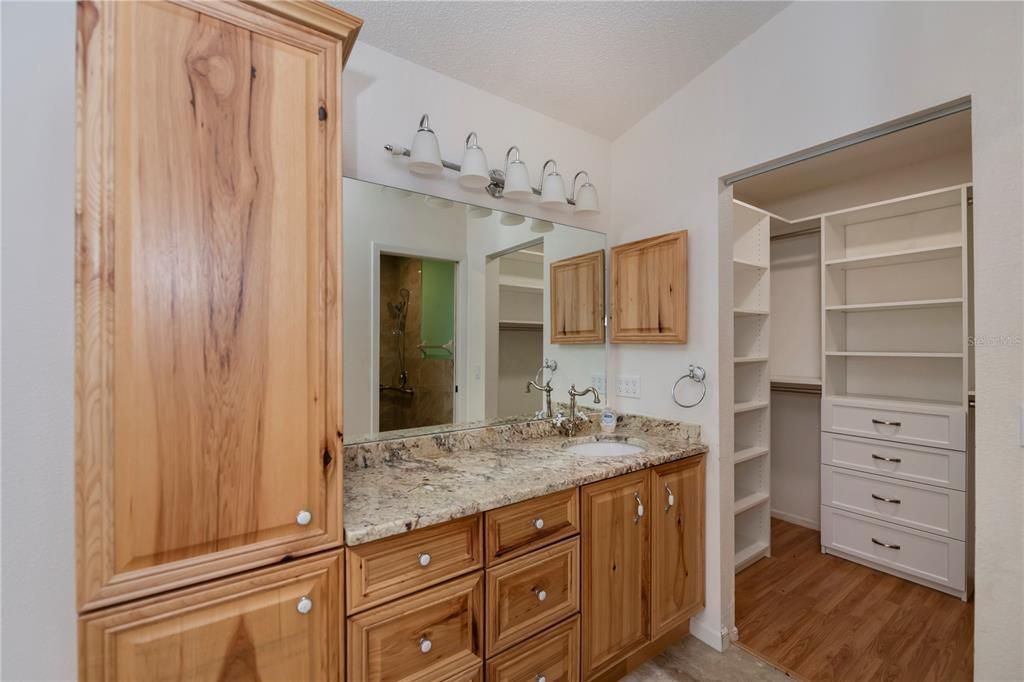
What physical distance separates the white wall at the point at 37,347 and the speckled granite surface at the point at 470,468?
65 centimetres

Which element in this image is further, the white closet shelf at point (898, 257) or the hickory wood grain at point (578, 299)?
the white closet shelf at point (898, 257)

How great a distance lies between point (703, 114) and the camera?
206 cm

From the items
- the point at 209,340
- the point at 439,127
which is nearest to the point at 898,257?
the point at 439,127

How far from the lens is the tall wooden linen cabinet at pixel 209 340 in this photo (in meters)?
0.84

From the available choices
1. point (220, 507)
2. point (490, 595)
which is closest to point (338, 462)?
point (220, 507)

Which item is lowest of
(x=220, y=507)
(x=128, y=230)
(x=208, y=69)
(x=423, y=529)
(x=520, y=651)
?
(x=520, y=651)

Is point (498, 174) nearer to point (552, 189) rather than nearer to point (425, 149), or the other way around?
point (552, 189)

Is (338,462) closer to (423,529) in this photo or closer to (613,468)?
(423,529)

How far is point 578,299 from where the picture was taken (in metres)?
2.37

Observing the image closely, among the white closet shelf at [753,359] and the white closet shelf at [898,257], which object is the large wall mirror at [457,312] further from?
the white closet shelf at [898,257]

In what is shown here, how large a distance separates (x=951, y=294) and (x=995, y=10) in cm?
187

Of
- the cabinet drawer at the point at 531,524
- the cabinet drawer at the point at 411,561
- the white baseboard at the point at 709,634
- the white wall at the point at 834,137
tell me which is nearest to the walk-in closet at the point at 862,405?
the white baseboard at the point at 709,634

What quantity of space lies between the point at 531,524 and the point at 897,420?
2381mm

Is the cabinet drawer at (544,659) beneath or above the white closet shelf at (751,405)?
beneath
